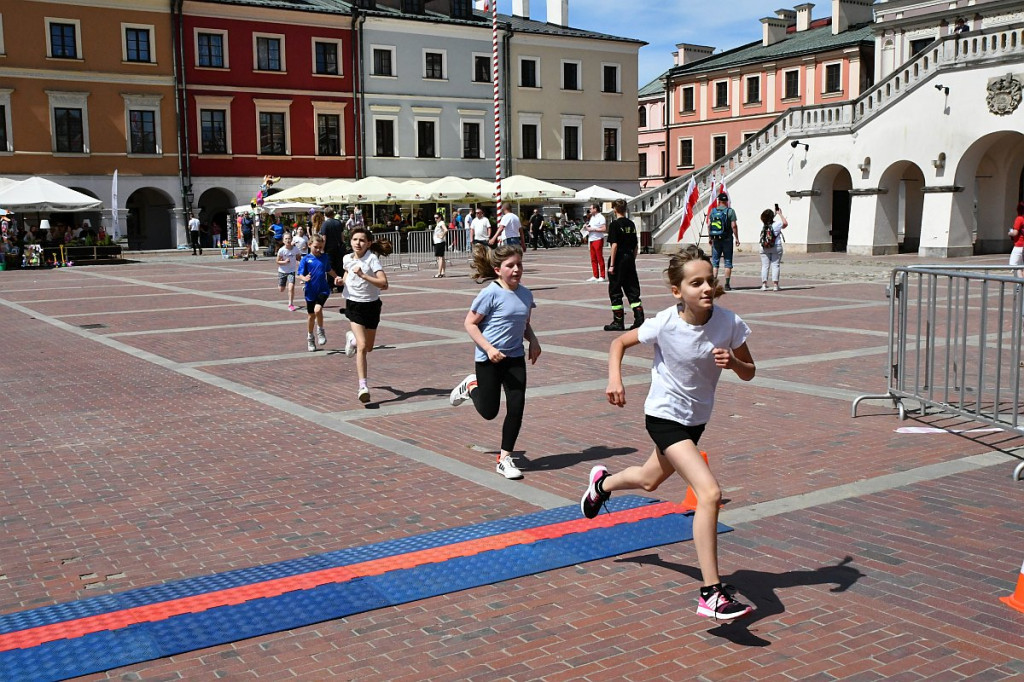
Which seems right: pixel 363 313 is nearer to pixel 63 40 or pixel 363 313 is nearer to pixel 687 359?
pixel 687 359

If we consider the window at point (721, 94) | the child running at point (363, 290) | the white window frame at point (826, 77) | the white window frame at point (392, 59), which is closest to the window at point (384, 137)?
the white window frame at point (392, 59)

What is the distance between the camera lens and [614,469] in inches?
273

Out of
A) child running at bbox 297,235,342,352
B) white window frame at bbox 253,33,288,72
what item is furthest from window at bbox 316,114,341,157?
child running at bbox 297,235,342,352

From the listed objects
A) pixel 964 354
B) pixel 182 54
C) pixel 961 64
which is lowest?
pixel 964 354

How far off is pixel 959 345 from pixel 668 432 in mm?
4420

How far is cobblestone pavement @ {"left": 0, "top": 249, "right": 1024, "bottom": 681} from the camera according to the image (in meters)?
4.13

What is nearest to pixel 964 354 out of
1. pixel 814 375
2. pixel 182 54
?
pixel 814 375

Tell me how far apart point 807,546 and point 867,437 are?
2786 millimetres

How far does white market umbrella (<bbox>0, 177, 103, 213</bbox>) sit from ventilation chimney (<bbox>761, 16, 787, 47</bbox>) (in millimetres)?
43221

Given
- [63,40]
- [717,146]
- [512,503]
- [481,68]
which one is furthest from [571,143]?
[512,503]

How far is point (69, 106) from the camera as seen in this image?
42.7 meters

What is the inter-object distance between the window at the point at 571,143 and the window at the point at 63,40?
81.1ft

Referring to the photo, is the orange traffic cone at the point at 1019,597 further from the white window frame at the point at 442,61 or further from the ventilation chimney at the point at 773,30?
the ventilation chimney at the point at 773,30

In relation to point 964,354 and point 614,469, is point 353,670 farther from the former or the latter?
point 964,354
